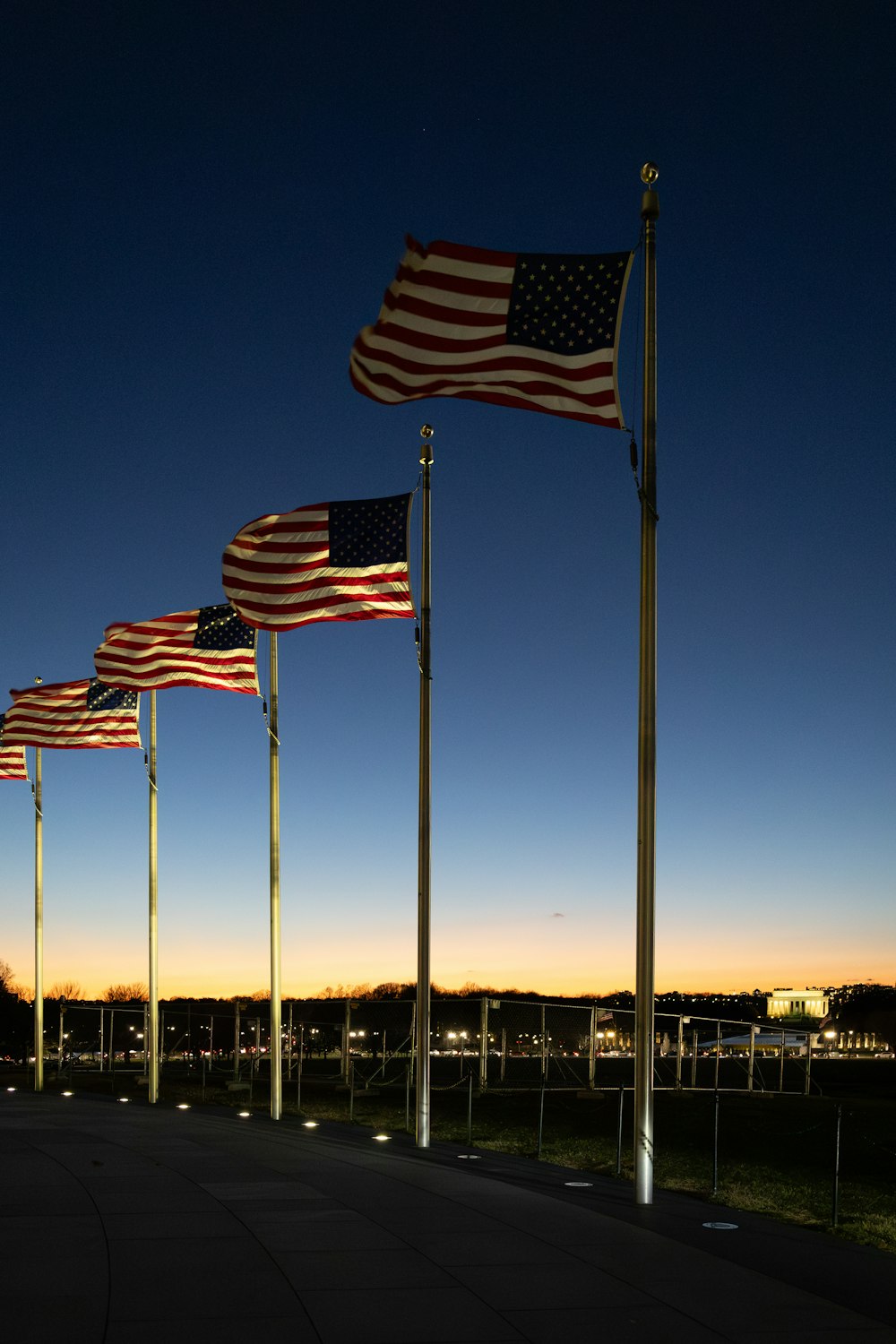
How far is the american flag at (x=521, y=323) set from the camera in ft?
50.0

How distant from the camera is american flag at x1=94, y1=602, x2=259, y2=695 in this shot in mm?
27891

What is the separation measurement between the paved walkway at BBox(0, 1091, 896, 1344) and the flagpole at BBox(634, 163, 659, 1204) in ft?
3.26

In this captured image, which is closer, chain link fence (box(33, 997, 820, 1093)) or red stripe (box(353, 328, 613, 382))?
red stripe (box(353, 328, 613, 382))

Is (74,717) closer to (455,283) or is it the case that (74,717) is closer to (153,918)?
(153,918)

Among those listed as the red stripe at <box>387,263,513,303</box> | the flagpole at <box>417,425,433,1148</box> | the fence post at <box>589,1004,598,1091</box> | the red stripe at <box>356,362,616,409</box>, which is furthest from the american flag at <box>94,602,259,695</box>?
the fence post at <box>589,1004,598,1091</box>

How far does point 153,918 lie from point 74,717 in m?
5.22

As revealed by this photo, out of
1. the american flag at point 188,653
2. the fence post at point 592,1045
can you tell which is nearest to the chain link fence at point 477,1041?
the fence post at point 592,1045

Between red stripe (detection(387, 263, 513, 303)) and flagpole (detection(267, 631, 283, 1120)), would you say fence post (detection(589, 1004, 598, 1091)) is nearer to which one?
flagpole (detection(267, 631, 283, 1120))

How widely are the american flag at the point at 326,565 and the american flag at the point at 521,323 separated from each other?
6.70 m

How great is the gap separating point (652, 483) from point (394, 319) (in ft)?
11.6

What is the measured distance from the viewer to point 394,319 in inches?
623

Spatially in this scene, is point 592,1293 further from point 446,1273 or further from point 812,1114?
point 812,1114

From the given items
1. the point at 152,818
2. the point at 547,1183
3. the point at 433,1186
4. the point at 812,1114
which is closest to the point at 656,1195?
the point at 547,1183

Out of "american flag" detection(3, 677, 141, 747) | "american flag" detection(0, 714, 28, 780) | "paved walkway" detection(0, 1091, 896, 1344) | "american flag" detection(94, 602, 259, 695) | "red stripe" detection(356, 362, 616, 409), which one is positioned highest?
"red stripe" detection(356, 362, 616, 409)
